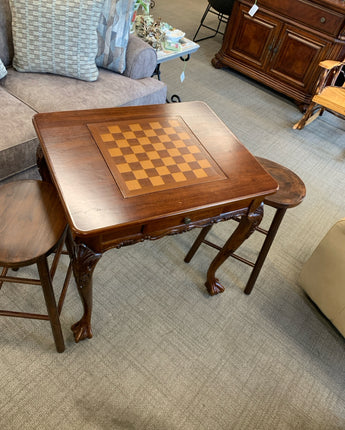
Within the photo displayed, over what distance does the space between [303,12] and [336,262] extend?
2371 mm

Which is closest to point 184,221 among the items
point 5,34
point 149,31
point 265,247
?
point 265,247

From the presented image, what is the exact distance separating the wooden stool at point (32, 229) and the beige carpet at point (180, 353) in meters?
0.23

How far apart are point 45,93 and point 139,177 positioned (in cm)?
100

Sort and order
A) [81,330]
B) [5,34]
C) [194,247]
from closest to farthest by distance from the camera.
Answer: [81,330]
[194,247]
[5,34]

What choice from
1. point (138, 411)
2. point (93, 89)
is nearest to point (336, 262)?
point (138, 411)

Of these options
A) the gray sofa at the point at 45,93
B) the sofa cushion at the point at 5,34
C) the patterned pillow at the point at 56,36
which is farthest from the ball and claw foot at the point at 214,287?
the sofa cushion at the point at 5,34

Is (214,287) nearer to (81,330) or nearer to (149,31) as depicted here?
(81,330)

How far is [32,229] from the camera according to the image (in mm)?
1058

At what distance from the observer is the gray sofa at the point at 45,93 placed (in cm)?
152

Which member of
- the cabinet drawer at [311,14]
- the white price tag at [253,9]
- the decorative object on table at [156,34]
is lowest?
the decorative object on table at [156,34]

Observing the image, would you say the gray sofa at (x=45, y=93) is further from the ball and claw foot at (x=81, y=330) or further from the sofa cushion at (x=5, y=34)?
the ball and claw foot at (x=81, y=330)

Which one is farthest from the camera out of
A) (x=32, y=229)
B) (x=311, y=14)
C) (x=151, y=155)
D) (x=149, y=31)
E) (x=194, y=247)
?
(x=311, y=14)

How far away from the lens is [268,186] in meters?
1.18

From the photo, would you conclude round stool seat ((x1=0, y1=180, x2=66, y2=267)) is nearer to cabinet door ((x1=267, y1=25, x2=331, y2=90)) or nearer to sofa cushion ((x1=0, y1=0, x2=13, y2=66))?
sofa cushion ((x1=0, y1=0, x2=13, y2=66))
